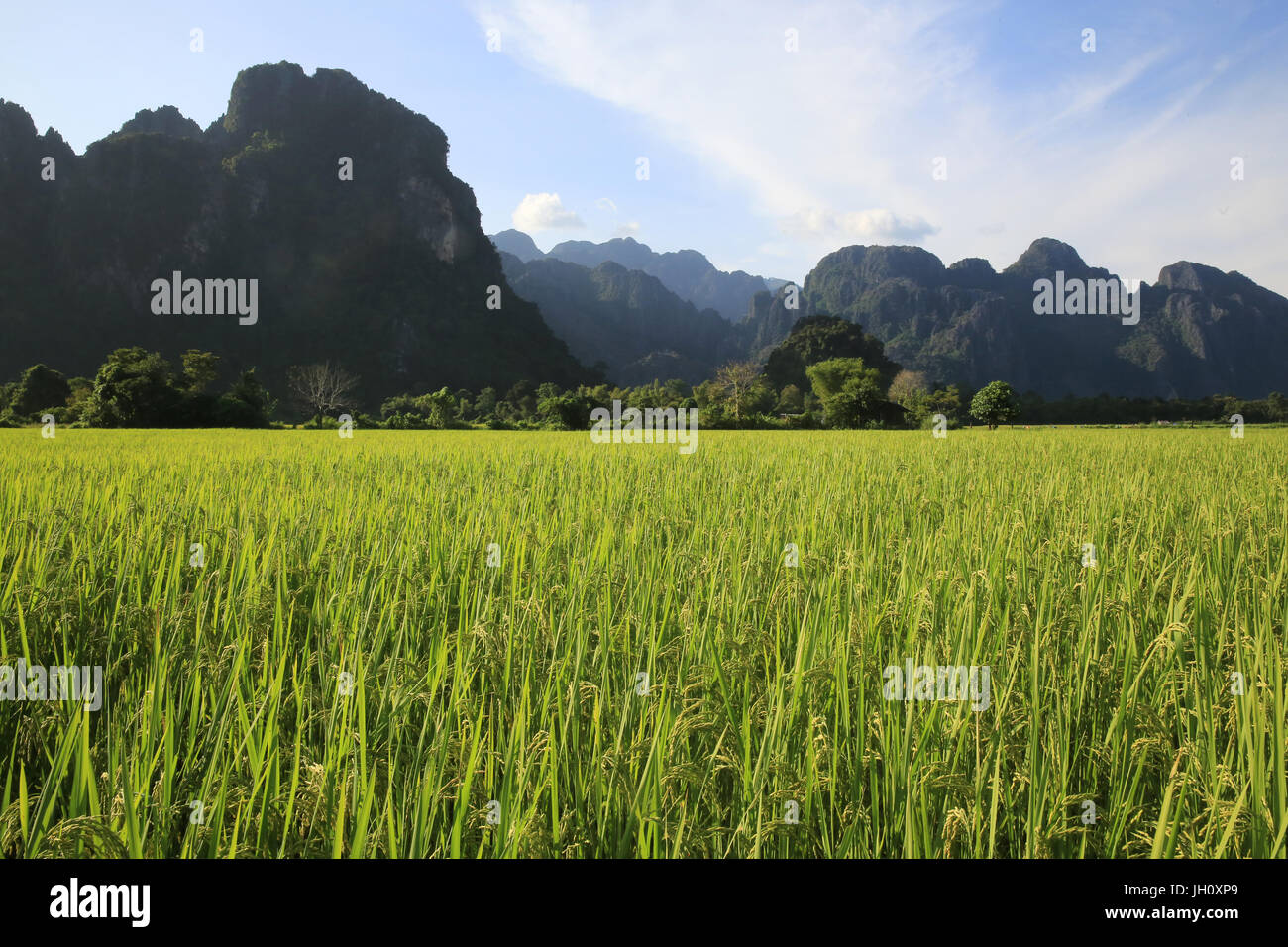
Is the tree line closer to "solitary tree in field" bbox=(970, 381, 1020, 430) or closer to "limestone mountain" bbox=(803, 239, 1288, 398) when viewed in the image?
"solitary tree in field" bbox=(970, 381, 1020, 430)

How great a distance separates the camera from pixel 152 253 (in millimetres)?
76875

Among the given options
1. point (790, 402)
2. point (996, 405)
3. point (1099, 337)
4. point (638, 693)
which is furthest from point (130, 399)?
point (1099, 337)

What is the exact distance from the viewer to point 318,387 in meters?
53.0

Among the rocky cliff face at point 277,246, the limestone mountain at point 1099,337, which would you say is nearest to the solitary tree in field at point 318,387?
the rocky cliff face at point 277,246

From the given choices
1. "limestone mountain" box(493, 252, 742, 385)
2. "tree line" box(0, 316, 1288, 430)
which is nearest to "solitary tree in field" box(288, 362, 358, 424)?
"tree line" box(0, 316, 1288, 430)

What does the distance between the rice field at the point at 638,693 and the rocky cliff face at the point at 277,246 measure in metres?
70.4

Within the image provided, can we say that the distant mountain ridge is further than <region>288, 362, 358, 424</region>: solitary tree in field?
Yes

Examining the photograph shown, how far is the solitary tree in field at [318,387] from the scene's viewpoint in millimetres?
51531

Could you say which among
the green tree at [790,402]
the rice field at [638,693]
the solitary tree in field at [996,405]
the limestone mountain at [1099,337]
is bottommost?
the rice field at [638,693]

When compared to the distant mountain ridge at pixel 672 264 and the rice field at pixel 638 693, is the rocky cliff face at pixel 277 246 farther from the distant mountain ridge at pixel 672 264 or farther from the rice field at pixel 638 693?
the distant mountain ridge at pixel 672 264

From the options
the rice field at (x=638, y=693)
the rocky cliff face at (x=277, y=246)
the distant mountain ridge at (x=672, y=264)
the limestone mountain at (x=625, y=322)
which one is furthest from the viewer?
the distant mountain ridge at (x=672, y=264)

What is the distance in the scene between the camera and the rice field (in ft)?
3.24

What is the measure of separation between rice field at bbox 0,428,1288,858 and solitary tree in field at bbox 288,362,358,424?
51.9 metres
